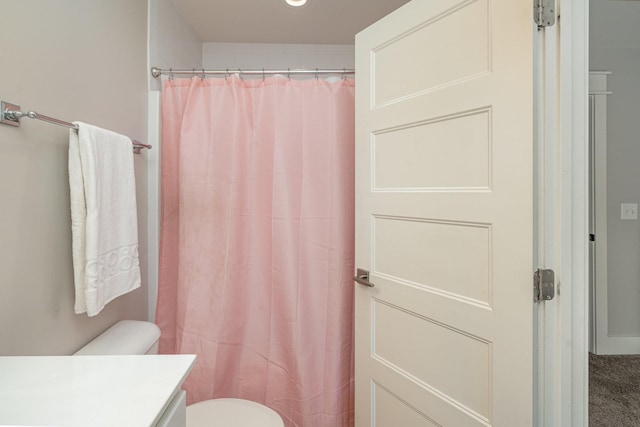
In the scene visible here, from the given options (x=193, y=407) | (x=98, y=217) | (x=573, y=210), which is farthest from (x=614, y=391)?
(x=98, y=217)

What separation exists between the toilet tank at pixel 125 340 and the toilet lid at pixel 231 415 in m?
0.30

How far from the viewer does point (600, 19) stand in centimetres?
159

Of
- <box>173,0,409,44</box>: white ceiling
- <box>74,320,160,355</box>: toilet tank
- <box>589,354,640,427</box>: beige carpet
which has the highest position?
<box>173,0,409,44</box>: white ceiling

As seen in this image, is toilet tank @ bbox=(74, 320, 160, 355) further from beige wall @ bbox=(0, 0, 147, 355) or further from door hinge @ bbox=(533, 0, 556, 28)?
door hinge @ bbox=(533, 0, 556, 28)

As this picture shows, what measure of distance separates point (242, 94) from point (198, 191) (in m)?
0.53

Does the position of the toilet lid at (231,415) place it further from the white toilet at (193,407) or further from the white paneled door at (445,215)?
the white paneled door at (445,215)

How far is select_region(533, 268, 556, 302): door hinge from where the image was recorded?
2.79 ft

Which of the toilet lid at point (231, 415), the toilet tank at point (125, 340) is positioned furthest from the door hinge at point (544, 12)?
the toilet tank at point (125, 340)

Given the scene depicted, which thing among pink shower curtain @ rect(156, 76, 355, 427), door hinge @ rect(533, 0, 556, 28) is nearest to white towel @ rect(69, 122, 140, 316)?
pink shower curtain @ rect(156, 76, 355, 427)

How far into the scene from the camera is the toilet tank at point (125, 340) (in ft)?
3.51

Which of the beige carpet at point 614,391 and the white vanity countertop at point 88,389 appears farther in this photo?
the beige carpet at point 614,391

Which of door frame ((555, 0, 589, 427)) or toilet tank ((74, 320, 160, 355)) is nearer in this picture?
door frame ((555, 0, 589, 427))

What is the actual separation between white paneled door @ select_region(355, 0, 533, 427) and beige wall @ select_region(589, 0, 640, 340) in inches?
43.6

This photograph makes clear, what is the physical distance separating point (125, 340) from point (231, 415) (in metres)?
0.48
